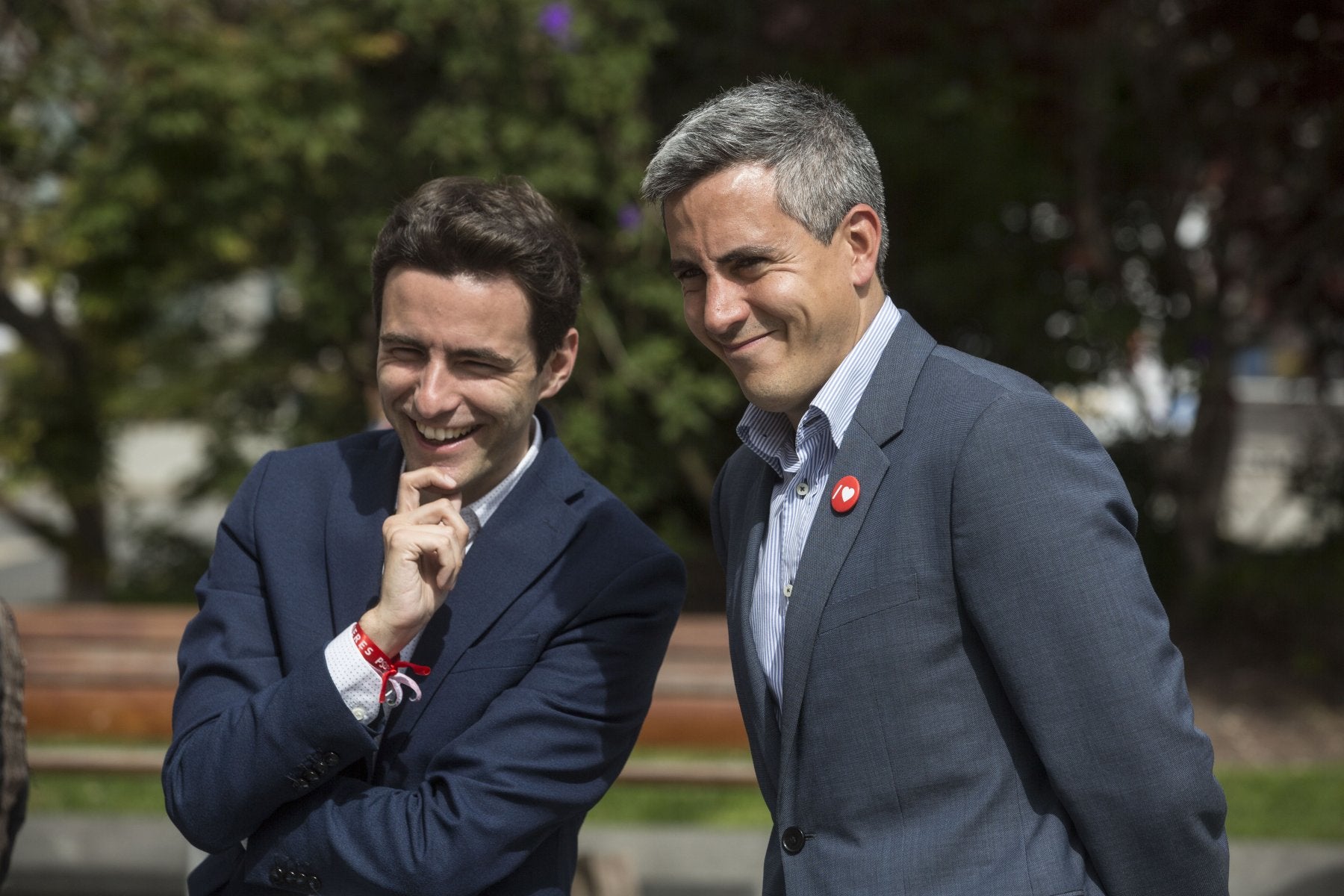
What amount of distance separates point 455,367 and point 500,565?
33 cm

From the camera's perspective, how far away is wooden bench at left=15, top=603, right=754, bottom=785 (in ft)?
14.8

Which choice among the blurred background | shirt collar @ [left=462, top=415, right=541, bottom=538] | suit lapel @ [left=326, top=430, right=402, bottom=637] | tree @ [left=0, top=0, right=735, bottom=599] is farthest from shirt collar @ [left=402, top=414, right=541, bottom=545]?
tree @ [left=0, top=0, right=735, bottom=599]

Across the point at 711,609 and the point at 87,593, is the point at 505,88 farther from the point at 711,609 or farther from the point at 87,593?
the point at 87,593

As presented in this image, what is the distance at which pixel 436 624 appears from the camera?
7.32 ft

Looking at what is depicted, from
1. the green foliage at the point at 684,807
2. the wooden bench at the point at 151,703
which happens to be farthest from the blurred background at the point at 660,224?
the green foliage at the point at 684,807

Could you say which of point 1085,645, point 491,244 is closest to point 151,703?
point 491,244

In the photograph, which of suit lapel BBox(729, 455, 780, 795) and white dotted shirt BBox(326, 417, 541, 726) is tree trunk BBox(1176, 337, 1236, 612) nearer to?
suit lapel BBox(729, 455, 780, 795)

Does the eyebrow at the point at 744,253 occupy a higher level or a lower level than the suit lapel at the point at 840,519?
higher

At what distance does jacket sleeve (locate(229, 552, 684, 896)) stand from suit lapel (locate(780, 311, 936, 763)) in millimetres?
339

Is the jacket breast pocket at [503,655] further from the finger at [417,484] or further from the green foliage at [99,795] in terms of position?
the green foliage at [99,795]

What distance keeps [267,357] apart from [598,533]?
20.9 ft

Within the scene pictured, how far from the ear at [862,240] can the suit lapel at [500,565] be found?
65 cm

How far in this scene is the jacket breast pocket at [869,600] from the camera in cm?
184

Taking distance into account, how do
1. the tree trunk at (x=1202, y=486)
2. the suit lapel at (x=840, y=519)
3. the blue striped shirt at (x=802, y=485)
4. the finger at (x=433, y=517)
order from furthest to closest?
the tree trunk at (x=1202, y=486) → the finger at (x=433, y=517) → the blue striped shirt at (x=802, y=485) → the suit lapel at (x=840, y=519)
